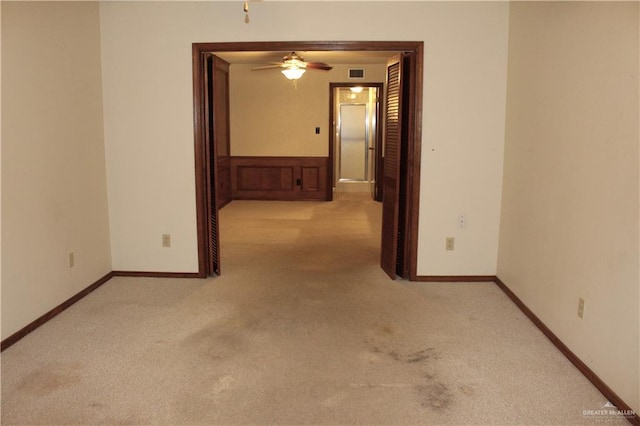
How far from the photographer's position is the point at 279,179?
9.73 meters

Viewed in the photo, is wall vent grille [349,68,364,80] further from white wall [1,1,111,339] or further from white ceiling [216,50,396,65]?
white wall [1,1,111,339]

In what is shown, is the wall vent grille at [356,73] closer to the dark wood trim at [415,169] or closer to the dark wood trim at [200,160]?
the dark wood trim at [415,169]

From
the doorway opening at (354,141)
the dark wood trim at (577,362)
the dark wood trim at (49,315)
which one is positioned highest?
the doorway opening at (354,141)

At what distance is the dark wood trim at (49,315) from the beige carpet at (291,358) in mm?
47

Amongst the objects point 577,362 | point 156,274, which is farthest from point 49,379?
point 577,362

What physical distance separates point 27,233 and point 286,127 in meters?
6.51

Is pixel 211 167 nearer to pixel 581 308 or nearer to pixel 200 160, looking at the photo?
pixel 200 160

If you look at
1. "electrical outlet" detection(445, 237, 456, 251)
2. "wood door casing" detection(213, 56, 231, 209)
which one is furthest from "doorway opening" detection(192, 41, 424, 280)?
"wood door casing" detection(213, 56, 231, 209)

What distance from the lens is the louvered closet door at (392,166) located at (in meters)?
4.62

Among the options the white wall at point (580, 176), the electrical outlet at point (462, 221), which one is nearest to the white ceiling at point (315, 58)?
the electrical outlet at point (462, 221)

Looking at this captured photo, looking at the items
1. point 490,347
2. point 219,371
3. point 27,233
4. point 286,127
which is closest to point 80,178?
point 27,233

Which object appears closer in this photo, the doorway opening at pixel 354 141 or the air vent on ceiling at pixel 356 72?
→ the air vent on ceiling at pixel 356 72

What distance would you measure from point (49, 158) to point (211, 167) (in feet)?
4.59

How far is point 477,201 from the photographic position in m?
4.57
